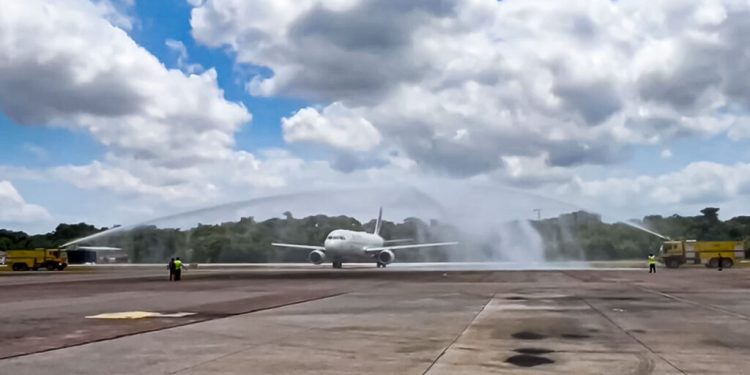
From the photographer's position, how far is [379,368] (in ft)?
37.3

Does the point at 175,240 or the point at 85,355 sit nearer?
the point at 85,355

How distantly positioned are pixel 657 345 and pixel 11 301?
23.9 meters

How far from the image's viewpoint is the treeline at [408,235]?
100 m

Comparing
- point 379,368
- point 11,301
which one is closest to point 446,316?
point 379,368

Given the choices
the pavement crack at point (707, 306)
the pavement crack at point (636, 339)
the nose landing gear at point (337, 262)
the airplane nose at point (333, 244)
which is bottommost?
the pavement crack at point (707, 306)

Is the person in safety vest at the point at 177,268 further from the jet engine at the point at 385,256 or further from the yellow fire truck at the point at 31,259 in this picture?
the yellow fire truck at the point at 31,259

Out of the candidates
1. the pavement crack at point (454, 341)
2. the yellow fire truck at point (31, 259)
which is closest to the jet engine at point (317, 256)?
the yellow fire truck at point (31, 259)

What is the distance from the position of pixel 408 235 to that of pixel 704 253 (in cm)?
8247

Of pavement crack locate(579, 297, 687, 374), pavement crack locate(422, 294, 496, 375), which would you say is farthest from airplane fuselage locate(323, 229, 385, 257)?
pavement crack locate(579, 297, 687, 374)

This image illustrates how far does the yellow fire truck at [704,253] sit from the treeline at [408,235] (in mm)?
10815

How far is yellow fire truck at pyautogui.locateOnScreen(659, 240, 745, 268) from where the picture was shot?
2950 inches

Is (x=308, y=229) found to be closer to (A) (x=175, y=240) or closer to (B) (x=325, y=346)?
(A) (x=175, y=240)

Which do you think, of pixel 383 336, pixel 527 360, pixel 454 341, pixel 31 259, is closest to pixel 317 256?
pixel 31 259

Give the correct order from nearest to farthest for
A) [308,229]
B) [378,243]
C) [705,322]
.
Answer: [705,322]
[378,243]
[308,229]
